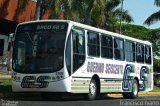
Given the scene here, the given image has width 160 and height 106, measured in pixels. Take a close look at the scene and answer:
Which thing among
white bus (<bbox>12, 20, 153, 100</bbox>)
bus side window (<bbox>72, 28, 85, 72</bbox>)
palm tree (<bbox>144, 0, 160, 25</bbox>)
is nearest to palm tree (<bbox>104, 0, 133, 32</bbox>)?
palm tree (<bbox>144, 0, 160, 25</bbox>)

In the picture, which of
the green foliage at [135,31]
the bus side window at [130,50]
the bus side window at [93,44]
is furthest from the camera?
the green foliage at [135,31]

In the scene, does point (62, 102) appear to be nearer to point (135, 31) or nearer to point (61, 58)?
point (61, 58)

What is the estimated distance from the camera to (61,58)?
18312mm

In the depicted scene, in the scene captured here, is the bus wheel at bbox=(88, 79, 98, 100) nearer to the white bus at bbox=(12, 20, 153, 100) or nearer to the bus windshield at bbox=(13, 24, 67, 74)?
the white bus at bbox=(12, 20, 153, 100)

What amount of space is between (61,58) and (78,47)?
46.3 inches

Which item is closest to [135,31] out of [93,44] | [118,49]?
[118,49]

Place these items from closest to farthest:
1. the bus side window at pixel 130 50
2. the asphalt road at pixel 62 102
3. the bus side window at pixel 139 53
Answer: the asphalt road at pixel 62 102, the bus side window at pixel 130 50, the bus side window at pixel 139 53

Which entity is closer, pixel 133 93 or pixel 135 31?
pixel 133 93

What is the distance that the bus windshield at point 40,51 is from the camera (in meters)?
18.4

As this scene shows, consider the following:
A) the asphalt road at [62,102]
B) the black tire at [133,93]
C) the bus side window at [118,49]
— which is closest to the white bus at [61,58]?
the asphalt road at [62,102]

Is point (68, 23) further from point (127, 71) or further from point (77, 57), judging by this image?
Result: point (127, 71)

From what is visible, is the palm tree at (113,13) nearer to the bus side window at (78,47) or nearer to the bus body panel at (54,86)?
the bus side window at (78,47)

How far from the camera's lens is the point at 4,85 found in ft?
78.1

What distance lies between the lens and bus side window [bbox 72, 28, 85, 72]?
18.9m
